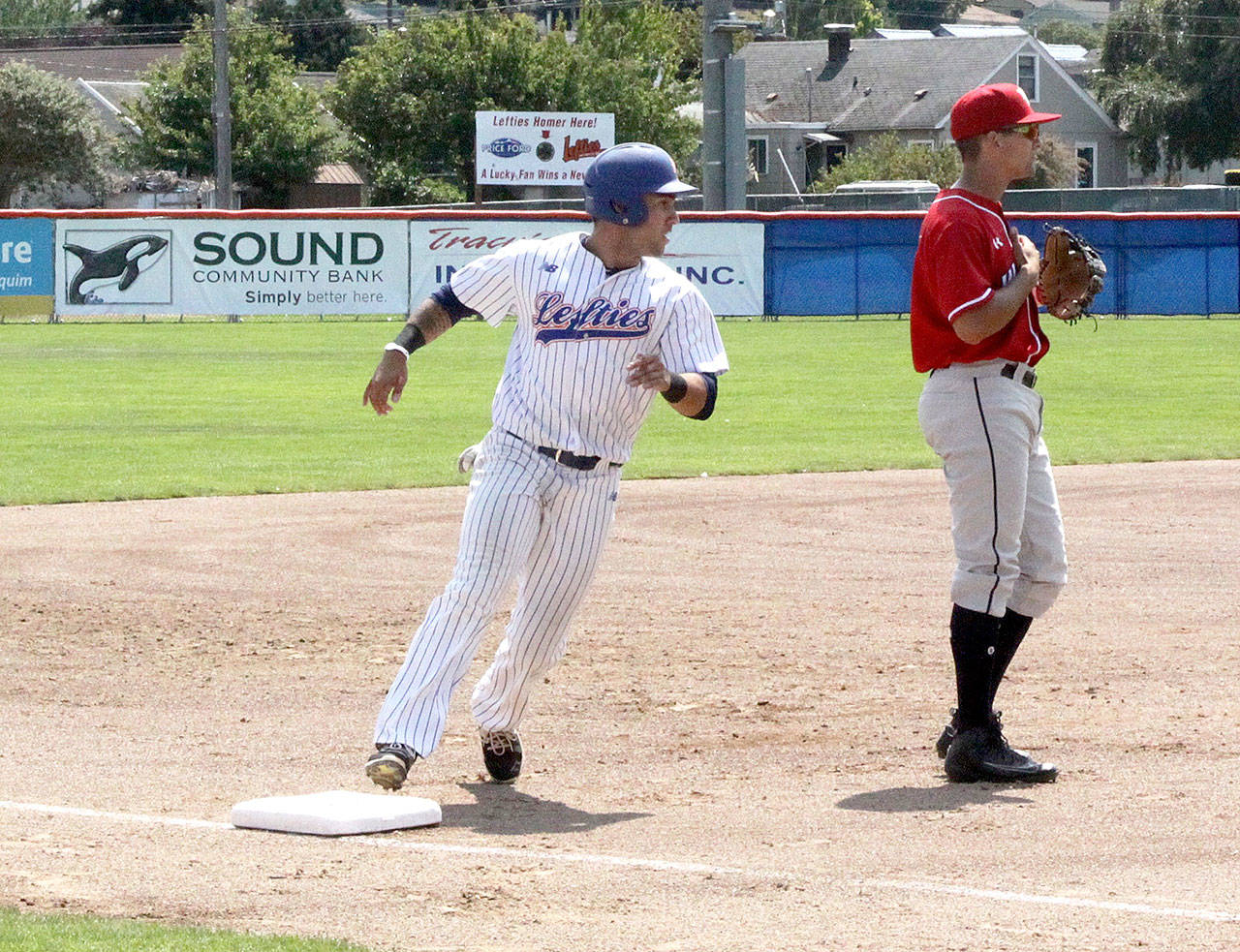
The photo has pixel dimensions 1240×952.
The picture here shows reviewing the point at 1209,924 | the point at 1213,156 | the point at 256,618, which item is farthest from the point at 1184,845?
the point at 1213,156

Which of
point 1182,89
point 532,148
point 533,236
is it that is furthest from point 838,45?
point 533,236

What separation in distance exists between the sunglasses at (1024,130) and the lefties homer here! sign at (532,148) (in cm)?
4114

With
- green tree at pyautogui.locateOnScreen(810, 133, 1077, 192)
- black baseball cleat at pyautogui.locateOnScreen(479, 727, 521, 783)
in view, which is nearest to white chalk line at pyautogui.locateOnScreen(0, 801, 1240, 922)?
black baseball cleat at pyautogui.locateOnScreen(479, 727, 521, 783)

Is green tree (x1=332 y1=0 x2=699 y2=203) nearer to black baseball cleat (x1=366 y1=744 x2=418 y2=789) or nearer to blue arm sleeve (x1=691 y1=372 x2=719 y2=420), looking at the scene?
blue arm sleeve (x1=691 y1=372 x2=719 y2=420)

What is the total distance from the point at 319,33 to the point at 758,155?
26.2 m

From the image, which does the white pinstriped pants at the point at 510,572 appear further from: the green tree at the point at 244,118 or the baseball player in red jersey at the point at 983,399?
the green tree at the point at 244,118

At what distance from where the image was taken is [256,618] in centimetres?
768

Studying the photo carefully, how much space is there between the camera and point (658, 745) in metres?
5.62

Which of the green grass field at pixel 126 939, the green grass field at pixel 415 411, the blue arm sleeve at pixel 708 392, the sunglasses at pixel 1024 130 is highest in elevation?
the sunglasses at pixel 1024 130

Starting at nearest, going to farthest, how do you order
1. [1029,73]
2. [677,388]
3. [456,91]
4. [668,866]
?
[668,866], [677,388], [456,91], [1029,73]

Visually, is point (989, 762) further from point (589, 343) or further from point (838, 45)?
point (838, 45)

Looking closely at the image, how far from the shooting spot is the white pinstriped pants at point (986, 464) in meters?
4.96

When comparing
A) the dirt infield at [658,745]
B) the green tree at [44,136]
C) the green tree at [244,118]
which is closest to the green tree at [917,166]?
the green tree at [244,118]

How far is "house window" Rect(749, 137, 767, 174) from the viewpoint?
67188mm
